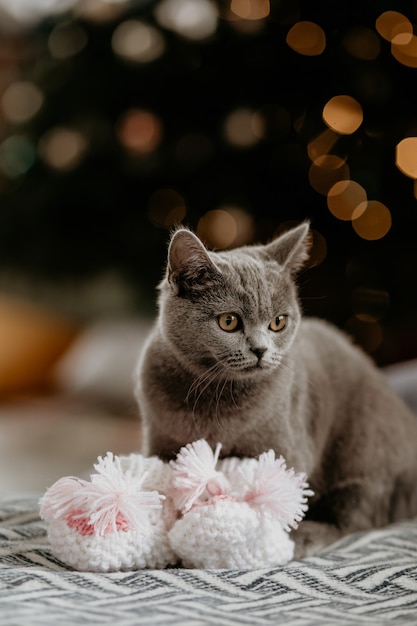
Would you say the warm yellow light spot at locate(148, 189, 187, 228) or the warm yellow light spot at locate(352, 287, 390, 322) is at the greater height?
the warm yellow light spot at locate(148, 189, 187, 228)

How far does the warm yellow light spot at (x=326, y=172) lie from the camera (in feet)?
7.00

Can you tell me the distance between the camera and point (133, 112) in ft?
8.02

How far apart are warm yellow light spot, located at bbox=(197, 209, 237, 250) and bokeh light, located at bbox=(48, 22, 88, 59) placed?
29.6 inches

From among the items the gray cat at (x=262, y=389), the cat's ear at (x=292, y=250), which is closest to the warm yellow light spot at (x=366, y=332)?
the gray cat at (x=262, y=389)

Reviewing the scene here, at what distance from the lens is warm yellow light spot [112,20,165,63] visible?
2373 millimetres

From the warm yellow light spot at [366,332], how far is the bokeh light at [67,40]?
129 cm

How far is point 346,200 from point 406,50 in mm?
449

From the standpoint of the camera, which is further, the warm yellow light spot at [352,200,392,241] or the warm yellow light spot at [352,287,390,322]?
the warm yellow light spot at [352,287,390,322]

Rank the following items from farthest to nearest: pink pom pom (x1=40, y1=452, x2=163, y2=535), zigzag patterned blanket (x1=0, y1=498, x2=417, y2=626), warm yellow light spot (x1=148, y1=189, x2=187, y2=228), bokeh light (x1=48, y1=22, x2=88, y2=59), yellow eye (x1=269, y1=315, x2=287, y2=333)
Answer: bokeh light (x1=48, y1=22, x2=88, y2=59) < warm yellow light spot (x1=148, y1=189, x2=187, y2=228) < yellow eye (x1=269, y1=315, x2=287, y2=333) < pink pom pom (x1=40, y1=452, x2=163, y2=535) < zigzag patterned blanket (x1=0, y1=498, x2=417, y2=626)

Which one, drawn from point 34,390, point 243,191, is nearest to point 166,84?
point 243,191

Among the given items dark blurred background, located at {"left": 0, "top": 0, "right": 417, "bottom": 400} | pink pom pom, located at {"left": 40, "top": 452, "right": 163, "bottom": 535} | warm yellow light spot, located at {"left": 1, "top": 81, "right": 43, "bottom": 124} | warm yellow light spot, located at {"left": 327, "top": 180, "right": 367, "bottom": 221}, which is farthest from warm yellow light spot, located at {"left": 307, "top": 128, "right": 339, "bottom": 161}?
pink pom pom, located at {"left": 40, "top": 452, "right": 163, "bottom": 535}

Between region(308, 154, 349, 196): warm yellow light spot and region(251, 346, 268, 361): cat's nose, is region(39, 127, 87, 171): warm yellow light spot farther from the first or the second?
region(251, 346, 268, 361): cat's nose

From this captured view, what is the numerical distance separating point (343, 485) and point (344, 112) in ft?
4.06

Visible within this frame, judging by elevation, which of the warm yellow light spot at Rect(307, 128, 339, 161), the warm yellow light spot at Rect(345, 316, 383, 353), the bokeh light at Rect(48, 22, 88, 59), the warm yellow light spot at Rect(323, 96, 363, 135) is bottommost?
the warm yellow light spot at Rect(345, 316, 383, 353)
